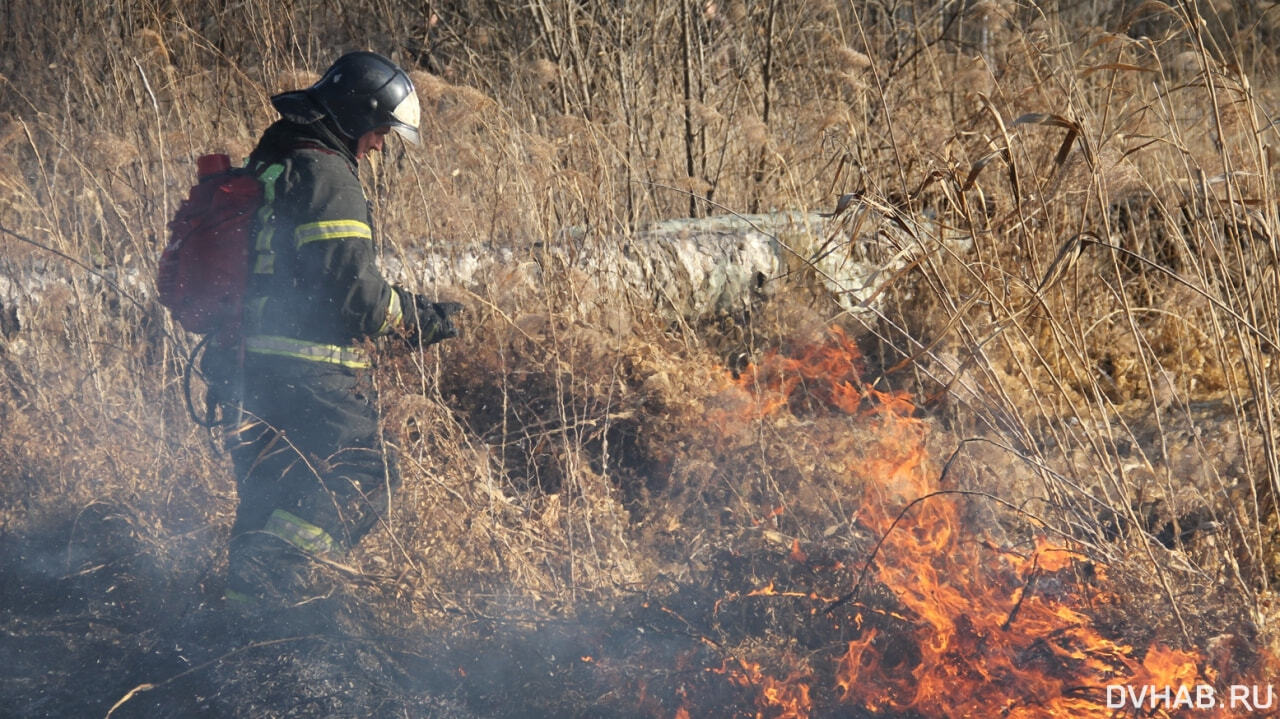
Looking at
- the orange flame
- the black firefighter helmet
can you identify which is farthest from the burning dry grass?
the black firefighter helmet

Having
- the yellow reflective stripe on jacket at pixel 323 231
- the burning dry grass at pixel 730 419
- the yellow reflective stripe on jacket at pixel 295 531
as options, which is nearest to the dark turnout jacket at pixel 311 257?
the yellow reflective stripe on jacket at pixel 323 231

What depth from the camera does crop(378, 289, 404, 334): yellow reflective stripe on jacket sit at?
3162 millimetres

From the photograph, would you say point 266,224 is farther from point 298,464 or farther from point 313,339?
point 298,464

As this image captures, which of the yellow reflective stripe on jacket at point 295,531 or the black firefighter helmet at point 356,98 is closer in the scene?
the black firefighter helmet at point 356,98

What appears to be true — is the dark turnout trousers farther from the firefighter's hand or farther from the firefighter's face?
the firefighter's face

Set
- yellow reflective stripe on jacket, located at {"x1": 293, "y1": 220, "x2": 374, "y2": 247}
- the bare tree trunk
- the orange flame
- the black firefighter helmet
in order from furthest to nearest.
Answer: the bare tree trunk → the black firefighter helmet → yellow reflective stripe on jacket, located at {"x1": 293, "y1": 220, "x2": 374, "y2": 247} → the orange flame

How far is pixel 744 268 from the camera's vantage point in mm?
4746

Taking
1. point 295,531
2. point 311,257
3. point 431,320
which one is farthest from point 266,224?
point 295,531

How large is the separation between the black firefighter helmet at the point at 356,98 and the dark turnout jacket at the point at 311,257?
0.20 ft

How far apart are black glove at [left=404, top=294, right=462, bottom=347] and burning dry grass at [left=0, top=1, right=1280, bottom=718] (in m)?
0.18

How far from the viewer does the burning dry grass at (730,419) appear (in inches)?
101

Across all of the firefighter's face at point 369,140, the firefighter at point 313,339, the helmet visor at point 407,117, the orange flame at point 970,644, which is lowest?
the orange flame at point 970,644

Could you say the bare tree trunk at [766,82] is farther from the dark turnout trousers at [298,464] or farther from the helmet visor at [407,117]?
the dark turnout trousers at [298,464]

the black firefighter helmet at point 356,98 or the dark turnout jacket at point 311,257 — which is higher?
the black firefighter helmet at point 356,98
